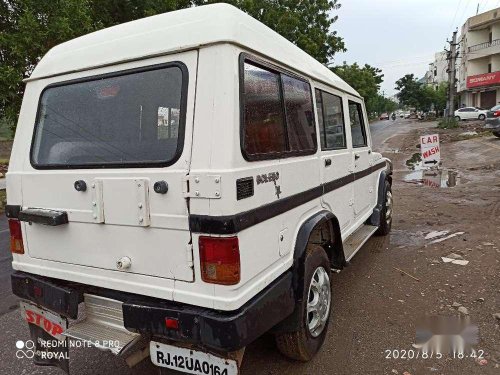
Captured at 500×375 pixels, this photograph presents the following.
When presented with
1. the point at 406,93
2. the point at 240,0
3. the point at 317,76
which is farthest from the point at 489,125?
the point at 406,93

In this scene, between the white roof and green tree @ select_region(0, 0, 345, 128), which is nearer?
the white roof

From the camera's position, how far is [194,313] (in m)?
1.98

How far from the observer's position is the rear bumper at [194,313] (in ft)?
6.32

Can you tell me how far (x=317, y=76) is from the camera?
3.17 meters

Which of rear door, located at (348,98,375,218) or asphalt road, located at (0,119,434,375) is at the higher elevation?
rear door, located at (348,98,375,218)

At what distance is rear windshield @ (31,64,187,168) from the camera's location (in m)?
2.11

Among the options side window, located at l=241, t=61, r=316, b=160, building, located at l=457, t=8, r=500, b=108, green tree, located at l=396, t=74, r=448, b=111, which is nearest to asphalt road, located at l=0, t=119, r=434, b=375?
side window, located at l=241, t=61, r=316, b=160

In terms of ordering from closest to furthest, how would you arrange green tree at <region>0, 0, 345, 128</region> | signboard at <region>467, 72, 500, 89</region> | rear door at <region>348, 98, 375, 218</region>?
rear door at <region>348, 98, 375, 218</region> < green tree at <region>0, 0, 345, 128</region> < signboard at <region>467, 72, 500, 89</region>

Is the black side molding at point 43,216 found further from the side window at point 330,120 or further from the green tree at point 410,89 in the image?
the green tree at point 410,89

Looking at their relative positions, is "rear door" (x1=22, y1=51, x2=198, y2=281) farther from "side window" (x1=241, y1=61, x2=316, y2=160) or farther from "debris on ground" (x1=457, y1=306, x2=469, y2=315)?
"debris on ground" (x1=457, y1=306, x2=469, y2=315)

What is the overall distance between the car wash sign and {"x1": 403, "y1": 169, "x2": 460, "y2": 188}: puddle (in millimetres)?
290

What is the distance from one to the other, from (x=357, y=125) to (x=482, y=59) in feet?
155

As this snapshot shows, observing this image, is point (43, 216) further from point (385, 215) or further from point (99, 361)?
point (385, 215)

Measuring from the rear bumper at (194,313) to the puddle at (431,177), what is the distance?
8.60 m
